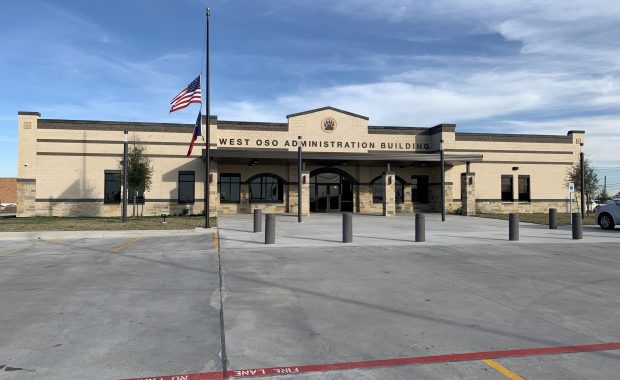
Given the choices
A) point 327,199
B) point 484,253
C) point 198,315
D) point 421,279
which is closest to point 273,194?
point 327,199

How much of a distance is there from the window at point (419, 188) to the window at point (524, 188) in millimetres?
7648


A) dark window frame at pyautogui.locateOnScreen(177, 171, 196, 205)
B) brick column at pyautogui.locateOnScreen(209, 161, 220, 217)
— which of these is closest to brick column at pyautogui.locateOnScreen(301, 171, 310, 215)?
brick column at pyautogui.locateOnScreen(209, 161, 220, 217)

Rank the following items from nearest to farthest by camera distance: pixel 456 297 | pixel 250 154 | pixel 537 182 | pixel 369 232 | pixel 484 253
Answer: pixel 456 297, pixel 484 253, pixel 369 232, pixel 250 154, pixel 537 182

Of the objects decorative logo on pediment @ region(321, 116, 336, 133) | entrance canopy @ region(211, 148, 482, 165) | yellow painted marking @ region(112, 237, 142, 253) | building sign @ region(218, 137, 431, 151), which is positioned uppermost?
decorative logo on pediment @ region(321, 116, 336, 133)

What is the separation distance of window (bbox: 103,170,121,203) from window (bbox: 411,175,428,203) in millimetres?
21401

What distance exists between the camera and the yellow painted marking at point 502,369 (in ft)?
13.2

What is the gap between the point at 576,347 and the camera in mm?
4824

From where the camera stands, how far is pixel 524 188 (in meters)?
35.4

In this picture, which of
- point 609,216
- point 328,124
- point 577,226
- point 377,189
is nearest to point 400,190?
point 377,189

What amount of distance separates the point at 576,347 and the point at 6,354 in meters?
6.03

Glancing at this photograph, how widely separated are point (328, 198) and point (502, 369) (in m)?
29.3

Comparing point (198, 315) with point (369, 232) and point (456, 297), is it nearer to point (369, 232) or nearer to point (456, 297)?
point (456, 297)

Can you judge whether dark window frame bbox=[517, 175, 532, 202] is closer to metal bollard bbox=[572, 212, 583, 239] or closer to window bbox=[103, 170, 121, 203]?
metal bollard bbox=[572, 212, 583, 239]

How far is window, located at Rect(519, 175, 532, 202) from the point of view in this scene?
→ 35.3 metres
